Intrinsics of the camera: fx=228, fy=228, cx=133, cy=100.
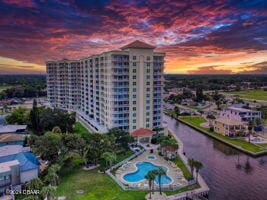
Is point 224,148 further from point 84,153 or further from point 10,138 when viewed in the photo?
point 10,138

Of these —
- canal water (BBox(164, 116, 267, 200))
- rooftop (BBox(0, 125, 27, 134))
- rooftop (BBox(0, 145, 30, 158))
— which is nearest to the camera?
canal water (BBox(164, 116, 267, 200))

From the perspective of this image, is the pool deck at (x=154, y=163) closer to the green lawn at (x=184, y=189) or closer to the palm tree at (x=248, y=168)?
the green lawn at (x=184, y=189)

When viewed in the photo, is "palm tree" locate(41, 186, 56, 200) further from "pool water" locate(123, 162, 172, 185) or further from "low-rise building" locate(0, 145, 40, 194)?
"pool water" locate(123, 162, 172, 185)

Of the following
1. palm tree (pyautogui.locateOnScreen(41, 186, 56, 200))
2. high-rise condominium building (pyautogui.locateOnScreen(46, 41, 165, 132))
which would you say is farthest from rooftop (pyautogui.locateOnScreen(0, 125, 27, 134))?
palm tree (pyautogui.locateOnScreen(41, 186, 56, 200))

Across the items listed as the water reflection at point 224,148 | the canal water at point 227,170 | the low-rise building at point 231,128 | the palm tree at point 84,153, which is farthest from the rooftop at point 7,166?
the low-rise building at point 231,128

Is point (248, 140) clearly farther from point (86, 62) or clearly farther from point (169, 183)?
point (86, 62)

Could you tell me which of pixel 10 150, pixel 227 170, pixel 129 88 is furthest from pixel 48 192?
pixel 129 88
